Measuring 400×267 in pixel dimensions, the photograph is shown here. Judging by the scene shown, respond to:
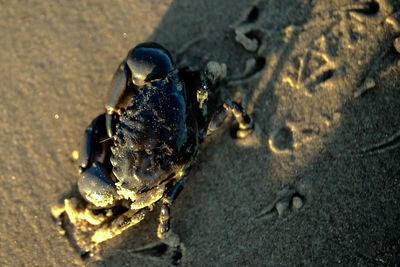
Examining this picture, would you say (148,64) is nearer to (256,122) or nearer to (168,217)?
(256,122)

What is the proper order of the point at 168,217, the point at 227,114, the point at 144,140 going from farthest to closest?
1. the point at 227,114
2. the point at 168,217
3. the point at 144,140

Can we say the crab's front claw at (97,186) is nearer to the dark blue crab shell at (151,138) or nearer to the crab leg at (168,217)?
the dark blue crab shell at (151,138)

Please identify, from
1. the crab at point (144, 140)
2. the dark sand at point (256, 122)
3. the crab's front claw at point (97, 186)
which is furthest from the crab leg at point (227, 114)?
the crab's front claw at point (97, 186)

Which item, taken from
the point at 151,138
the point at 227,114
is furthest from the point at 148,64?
the point at 227,114

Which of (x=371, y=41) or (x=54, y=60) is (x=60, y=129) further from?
(x=371, y=41)

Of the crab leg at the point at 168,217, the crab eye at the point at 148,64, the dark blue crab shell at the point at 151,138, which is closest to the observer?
the dark blue crab shell at the point at 151,138

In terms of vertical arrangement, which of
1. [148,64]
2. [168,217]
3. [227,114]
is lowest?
[168,217]

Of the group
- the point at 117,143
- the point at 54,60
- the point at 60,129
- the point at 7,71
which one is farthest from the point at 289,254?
the point at 7,71
